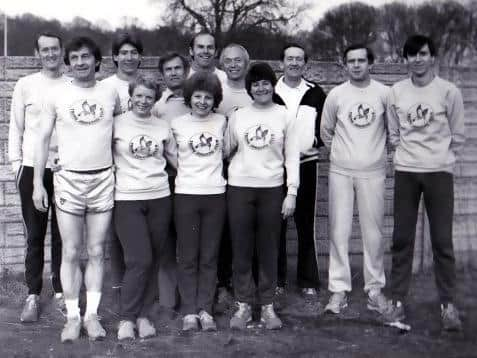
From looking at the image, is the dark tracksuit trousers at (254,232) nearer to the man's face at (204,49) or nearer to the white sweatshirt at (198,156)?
the white sweatshirt at (198,156)

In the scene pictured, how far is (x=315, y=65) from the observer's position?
5.04 meters

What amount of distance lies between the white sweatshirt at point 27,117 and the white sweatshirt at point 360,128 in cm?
185

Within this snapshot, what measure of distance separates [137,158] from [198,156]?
1.21 feet

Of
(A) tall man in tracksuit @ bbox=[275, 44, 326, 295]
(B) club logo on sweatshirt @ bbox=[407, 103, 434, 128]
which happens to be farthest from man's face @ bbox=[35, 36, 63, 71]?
(B) club logo on sweatshirt @ bbox=[407, 103, 434, 128]

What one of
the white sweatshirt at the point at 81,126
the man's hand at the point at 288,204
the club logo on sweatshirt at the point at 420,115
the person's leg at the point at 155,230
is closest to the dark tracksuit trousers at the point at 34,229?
the white sweatshirt at the point at 81,126

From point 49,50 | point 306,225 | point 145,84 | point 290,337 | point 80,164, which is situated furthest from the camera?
point 306,225

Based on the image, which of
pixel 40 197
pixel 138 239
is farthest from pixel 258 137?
pixel 40 197

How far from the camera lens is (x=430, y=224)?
3820 millimetres

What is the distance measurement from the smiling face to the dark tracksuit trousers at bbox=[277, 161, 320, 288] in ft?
5.23

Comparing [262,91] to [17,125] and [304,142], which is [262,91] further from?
[17,125]

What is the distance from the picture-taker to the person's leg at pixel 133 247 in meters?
3.56

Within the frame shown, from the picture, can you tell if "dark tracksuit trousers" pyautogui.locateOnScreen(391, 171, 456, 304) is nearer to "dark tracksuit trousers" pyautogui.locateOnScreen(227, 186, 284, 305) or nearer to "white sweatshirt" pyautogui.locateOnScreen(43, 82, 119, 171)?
"dark tracksuit trousers" pyautogui.locateOnScreen(227, 186, 284, 305)

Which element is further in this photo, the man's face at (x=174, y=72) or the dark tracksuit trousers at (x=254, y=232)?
the man's face at (x=174, y=72)

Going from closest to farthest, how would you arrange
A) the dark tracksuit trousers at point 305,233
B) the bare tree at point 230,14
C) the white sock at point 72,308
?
the white sock at point 72,308, the dark tracksuit trousers at point 305,233, the bare tree at point 230,14
